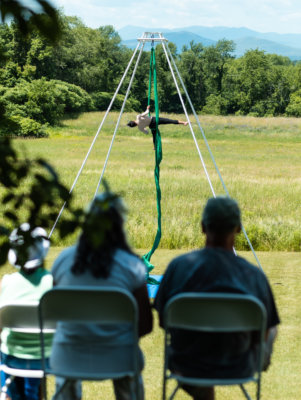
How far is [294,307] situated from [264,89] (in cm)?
6411

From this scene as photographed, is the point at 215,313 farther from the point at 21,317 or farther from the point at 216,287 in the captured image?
the point at 21,317

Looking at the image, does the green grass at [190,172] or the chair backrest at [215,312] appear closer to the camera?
the chair backrest at [215,312]

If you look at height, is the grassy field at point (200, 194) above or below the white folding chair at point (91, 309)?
below

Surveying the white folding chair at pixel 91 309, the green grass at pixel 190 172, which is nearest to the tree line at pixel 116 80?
the green grass at pixel 190 172

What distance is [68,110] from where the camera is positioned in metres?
45.8

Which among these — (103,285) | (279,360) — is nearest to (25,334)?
(103,285)

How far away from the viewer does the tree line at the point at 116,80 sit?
129ft

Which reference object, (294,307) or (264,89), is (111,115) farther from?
(294,307)

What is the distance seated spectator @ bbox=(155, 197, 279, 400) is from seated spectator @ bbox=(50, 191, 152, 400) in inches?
4.9

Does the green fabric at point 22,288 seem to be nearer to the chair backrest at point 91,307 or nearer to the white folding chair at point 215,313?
the chair backrest at point 91,307

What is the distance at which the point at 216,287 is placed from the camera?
2135 millimetres

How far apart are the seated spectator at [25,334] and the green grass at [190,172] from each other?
511 millimetres

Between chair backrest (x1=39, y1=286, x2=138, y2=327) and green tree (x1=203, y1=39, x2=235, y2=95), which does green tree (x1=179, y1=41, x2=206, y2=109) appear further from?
chair backrest (x1=39, y1=286, x2=138, y2=327)

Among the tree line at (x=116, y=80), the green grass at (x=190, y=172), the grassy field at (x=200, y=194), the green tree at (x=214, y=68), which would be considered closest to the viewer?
the grassy field at (x=200, y=194)
